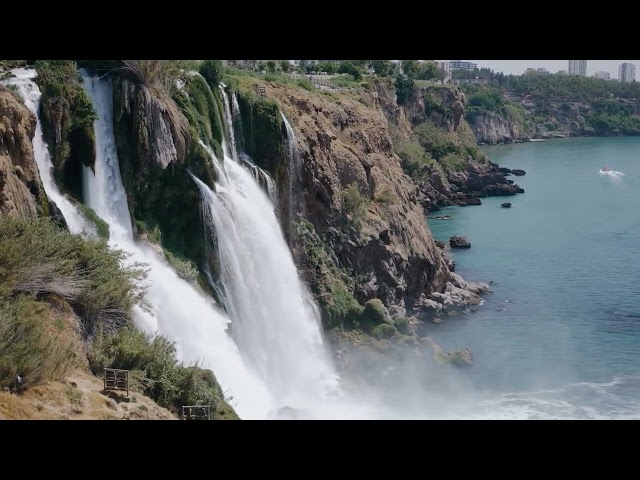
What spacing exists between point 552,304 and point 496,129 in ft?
159

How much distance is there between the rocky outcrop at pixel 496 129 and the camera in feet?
231

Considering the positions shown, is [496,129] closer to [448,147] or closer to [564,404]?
[448,147]

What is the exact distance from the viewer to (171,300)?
1247cm

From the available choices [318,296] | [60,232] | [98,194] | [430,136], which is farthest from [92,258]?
[430,136]

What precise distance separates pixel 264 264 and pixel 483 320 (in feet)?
31.2

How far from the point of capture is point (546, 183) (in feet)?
160

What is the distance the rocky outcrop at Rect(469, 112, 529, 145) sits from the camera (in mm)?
70375

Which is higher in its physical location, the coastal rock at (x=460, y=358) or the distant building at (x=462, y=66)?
the distant building at (x=462, y=66)

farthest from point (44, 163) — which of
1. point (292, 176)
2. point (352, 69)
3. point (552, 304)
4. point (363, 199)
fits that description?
point (352, 69)

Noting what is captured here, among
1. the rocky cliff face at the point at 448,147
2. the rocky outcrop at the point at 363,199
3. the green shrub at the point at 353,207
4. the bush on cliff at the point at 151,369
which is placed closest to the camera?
the bush on cliff at the point at 151,369

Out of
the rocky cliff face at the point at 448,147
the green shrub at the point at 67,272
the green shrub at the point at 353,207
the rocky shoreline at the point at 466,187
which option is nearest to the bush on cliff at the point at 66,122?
the green shrub at the point at 67,272

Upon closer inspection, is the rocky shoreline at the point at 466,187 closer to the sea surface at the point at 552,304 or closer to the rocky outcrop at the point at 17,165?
the sea surface at the point at 552,304

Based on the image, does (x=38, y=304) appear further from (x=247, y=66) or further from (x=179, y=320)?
(x=247, y=66)

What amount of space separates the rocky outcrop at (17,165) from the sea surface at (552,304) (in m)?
9.10
